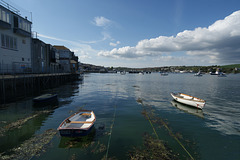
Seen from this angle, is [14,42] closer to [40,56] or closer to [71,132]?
[40,56]

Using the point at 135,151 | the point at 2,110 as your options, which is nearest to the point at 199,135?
the point at 135,151

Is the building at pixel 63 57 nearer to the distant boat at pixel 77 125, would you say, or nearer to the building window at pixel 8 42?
the building window at pixel 8 42

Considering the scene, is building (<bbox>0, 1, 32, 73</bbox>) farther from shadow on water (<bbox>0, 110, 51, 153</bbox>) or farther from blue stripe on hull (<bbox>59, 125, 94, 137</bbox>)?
blue stripe on hull (<bbox>59, 125, 94, 137</bbox>)

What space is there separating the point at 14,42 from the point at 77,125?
34.0 m

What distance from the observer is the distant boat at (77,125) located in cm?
1054

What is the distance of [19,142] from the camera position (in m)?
10.4

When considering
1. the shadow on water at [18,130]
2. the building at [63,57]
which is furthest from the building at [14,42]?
the building at [63,57]

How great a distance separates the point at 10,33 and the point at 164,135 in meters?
41.2

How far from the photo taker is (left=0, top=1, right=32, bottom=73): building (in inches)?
1126

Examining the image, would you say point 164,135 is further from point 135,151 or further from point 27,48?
point 27,48

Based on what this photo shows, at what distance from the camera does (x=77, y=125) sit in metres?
12.5

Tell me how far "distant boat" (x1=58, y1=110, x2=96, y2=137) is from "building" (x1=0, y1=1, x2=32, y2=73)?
24.8m

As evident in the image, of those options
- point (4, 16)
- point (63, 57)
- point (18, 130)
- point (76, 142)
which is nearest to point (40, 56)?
point (4, 16)

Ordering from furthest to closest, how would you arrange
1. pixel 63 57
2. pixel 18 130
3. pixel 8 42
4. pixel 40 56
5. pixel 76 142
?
pixel 63 57
pixel 40 56
pixel 8 42
pixel 18 130
pixel 76 142
